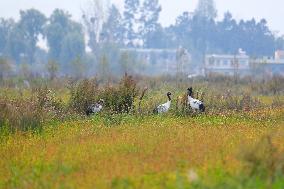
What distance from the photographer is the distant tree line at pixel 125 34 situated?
7012cm

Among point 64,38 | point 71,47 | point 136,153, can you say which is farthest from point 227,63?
point 136,153

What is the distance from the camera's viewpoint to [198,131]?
12289 mm

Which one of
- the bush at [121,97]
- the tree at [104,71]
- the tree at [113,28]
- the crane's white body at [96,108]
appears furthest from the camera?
the tree at [113,28]

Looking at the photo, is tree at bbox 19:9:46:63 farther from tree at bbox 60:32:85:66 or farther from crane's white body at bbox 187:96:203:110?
crane's white body at bbox 187:96:203:110

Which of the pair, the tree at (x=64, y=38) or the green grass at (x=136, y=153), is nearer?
the green grass at (x=136, y=153)

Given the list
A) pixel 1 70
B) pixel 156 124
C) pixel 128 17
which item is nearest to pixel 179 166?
pixel 156 124

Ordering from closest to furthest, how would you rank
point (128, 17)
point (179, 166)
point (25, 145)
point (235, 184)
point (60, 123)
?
point (235, 184) < point (179, 166) < point (25, 145) < point (60, 123) < point (128, 17)

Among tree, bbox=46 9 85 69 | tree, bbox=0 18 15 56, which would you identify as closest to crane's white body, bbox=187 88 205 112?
tree, bbox=46 9 85 69

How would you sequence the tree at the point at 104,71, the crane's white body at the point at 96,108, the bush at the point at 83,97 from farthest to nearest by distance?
1. the tree at the point at 104,71
2. the bush at the point at 83,97
3. the crane's white body at the point at 96,108

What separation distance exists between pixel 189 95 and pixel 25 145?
709cm

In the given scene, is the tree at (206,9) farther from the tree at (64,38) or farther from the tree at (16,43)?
the tree at (16,43)

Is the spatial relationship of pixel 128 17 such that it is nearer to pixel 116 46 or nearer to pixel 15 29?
pixel 116 46

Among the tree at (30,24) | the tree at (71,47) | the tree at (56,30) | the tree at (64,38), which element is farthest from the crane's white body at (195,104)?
the tree at (30,24)

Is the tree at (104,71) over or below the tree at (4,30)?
below
